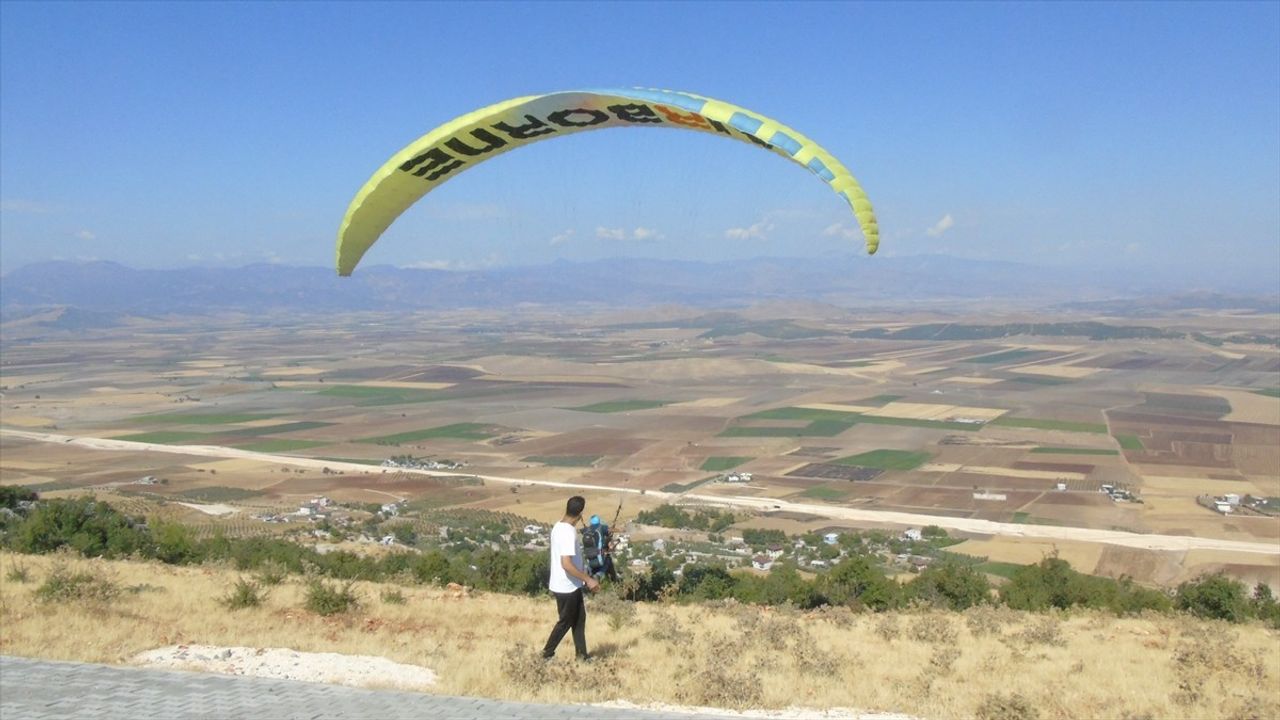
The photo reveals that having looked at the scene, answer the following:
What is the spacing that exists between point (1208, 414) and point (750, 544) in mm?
54427

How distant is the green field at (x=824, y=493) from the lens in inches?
1758

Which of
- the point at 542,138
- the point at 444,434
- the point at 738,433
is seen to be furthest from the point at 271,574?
the point at 444,434

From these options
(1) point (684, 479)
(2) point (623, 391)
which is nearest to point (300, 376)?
(2) point (623, 391)

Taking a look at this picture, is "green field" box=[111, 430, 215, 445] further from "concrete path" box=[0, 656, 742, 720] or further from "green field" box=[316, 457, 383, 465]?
"concrete path" box=[0, 656, 742, 720]

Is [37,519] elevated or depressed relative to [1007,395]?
elevated

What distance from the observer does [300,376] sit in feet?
383

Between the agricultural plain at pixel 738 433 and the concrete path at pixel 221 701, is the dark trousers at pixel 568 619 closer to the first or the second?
the concrete path at pixel 221 701

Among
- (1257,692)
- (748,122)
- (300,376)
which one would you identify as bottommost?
(300,376)

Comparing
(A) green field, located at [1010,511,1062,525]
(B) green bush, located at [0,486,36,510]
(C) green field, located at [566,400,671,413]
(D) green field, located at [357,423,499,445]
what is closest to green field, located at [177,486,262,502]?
(B) green bush, located at [0,486,36,510]

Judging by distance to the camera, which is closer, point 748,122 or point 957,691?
point 957,691

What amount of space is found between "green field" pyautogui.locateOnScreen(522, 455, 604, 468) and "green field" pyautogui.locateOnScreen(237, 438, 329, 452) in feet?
58.0

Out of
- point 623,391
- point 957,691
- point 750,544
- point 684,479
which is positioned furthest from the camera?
point 623,391

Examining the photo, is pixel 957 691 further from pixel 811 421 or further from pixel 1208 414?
pixel 1208 414

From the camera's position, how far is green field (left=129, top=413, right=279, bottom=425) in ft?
247
